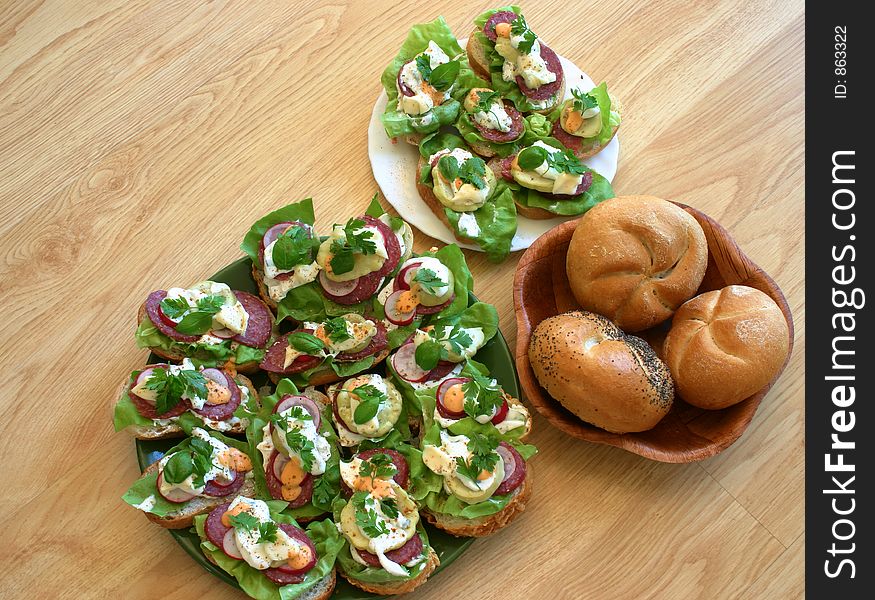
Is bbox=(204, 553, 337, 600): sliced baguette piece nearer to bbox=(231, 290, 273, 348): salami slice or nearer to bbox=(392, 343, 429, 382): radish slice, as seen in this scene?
bbox=(392, 343, 429, 382): radish slice

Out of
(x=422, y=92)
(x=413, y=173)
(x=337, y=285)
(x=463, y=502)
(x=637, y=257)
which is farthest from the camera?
(x=413, y=173)

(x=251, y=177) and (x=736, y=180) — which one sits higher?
(x=251, y=177)

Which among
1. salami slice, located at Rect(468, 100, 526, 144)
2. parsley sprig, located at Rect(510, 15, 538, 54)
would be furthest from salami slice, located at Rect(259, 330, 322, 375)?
parsley sprig, located at Rect(510, 15, 538, 54)

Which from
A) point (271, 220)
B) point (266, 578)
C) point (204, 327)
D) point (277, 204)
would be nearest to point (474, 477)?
point (266, 578)

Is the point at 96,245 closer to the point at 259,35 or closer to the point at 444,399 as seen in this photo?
the point at 259,35

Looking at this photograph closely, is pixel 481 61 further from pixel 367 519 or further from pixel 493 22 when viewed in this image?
pixel 367 519
